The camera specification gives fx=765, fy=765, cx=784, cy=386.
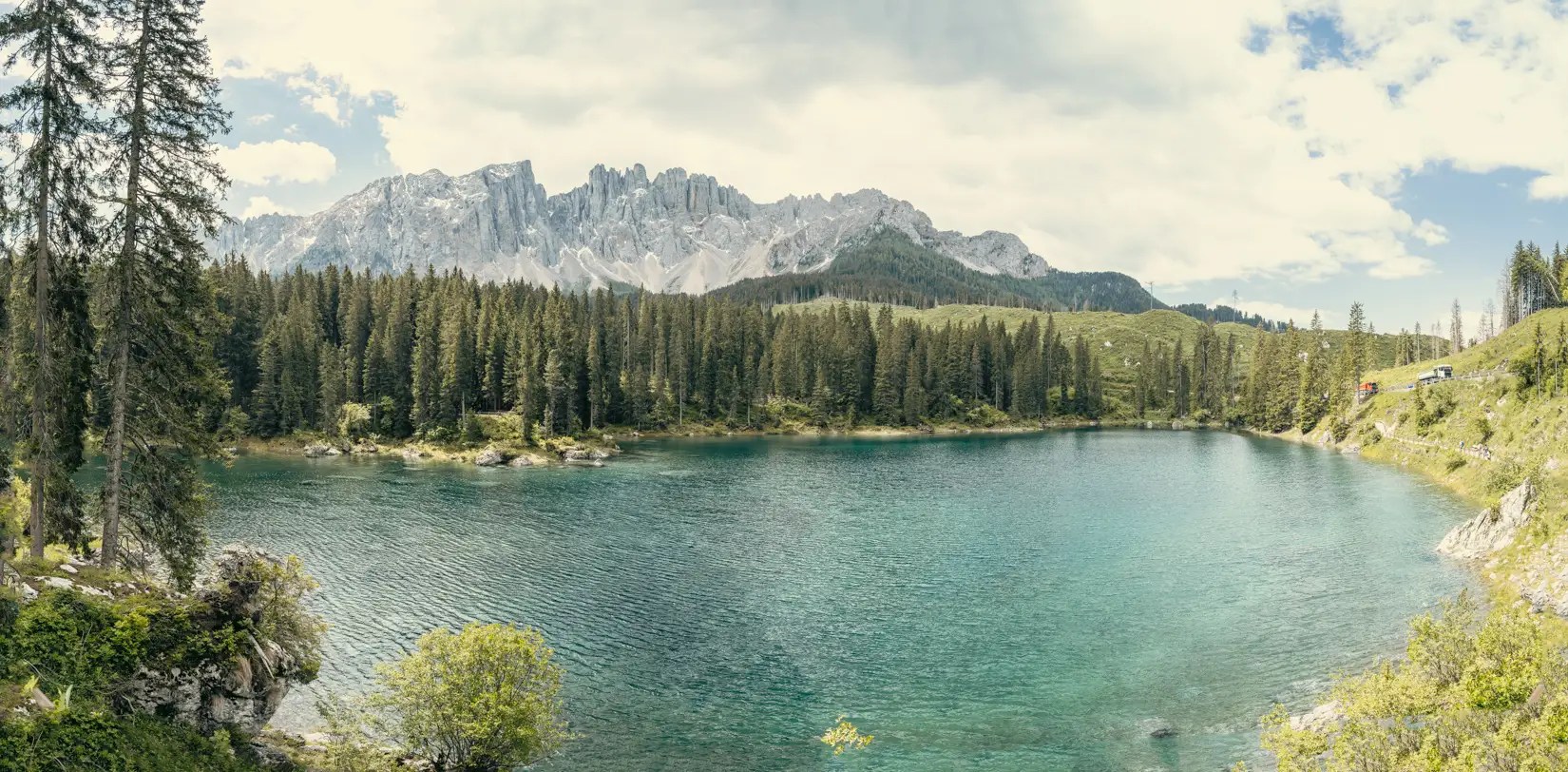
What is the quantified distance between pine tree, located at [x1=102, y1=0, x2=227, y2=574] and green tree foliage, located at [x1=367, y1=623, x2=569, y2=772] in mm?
12252

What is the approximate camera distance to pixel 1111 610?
50656 millimetres

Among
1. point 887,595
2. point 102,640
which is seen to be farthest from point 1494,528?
point 102,640

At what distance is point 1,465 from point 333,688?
53.3 feet

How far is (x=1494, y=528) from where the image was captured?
5816cm

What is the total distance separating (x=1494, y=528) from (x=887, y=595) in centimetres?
4707

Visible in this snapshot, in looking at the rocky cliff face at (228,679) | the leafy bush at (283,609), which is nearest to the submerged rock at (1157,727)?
the leafy bush at (283,609)

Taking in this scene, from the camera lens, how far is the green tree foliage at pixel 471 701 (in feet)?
88.6

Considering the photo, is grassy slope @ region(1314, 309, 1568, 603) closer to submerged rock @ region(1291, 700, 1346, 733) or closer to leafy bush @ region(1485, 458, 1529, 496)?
leafy bush @ region(1485, 458, 1529, 496)

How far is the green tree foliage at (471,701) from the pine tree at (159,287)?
40.2 ft

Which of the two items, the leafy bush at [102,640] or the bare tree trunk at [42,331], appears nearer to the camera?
the leafy bush at [102,640]

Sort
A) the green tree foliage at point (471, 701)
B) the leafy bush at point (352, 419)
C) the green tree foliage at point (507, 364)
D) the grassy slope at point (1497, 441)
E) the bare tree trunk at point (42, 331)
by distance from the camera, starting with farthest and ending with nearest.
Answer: the green tree foliage at point (507, 364) → the leafy bush at point (352, 419) → the grassy slope at point (1497, 441) → the bare tree trunk at point (42, 331) → the green tree foliage at point (471, 701)

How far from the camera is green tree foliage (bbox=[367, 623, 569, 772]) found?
2702cm

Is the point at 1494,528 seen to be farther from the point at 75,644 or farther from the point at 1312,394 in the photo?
the point at 1312,394

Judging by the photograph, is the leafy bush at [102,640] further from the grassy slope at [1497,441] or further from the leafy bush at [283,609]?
the grassy slope at [1497,441]
